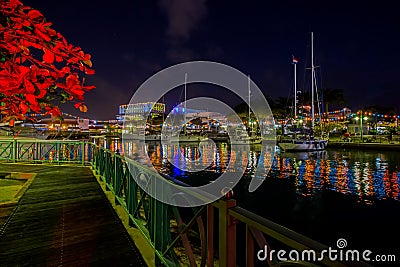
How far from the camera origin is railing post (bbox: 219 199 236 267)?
6.55 ft

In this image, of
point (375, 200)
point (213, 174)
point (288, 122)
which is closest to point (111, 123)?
point (288, 122)

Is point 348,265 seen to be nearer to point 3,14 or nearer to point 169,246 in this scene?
point 169,246

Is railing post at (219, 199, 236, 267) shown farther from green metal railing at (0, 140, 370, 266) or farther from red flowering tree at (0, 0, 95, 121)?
red flowering tree at (0, 0, 95, 121)

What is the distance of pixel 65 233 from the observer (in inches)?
173

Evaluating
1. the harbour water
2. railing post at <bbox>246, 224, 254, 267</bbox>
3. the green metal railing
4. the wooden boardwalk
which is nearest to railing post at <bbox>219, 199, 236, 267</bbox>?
the green metal railing

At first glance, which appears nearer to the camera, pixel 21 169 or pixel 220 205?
pixel 220 205

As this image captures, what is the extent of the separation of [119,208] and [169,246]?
119 inches

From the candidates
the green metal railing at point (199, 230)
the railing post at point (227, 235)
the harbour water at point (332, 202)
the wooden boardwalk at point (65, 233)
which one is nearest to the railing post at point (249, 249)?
the green metal railing at point (199, 230)

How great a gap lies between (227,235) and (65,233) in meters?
3.58

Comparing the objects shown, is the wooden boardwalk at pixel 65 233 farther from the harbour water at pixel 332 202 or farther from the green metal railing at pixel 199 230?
the harbour water at pixel 332 202

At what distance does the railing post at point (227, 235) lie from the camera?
200cm

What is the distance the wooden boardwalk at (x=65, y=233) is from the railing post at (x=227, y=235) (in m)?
1.84

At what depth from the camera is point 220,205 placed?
6.75 ft

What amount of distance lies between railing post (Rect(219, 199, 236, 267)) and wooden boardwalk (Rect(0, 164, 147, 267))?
1844 mm
